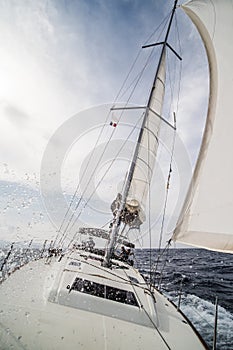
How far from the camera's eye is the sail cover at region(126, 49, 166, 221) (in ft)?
31.7

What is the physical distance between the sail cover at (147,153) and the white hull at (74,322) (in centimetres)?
526

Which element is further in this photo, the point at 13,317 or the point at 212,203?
the point at 212,203

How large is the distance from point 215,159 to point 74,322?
153 inches

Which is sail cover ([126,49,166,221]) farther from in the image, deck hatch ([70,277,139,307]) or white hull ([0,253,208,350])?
white hull ([0,253,208,350])

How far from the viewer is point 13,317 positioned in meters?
2.90

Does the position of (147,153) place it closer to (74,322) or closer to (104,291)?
(104,291)

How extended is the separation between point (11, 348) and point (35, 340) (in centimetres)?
29

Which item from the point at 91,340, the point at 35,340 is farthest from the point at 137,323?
the point at 35,340

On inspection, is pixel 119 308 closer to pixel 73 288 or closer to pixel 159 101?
pixel 73 288

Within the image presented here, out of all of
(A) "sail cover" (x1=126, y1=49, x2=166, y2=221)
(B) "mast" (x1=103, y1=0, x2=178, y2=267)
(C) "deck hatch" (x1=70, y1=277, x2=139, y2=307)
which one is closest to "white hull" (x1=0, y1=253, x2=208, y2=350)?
(C) "deck hatch" (x1=70, y1=277, x2=139, y2=307)

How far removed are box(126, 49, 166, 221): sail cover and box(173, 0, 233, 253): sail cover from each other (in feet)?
13.2

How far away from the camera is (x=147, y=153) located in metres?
10.3

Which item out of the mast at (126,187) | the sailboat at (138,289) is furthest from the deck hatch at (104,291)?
the mast at (126,187)

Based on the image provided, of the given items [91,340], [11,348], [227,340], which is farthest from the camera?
[227,340]
